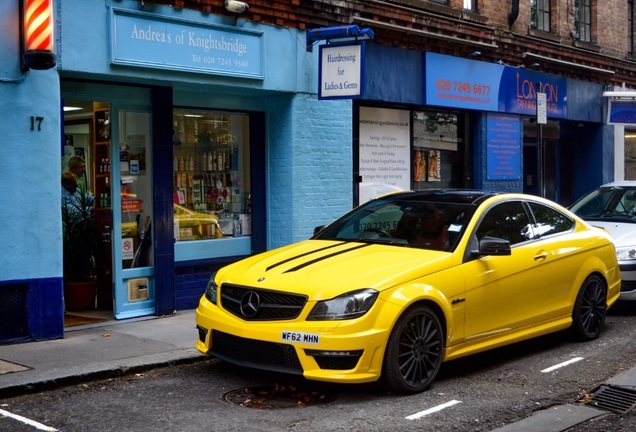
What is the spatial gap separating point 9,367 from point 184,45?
179 inches

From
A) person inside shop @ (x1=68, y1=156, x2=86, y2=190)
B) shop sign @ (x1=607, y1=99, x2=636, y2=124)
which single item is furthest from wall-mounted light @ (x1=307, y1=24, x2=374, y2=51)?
shop sign @ (x1=607, y1=99, x2=636, y2=124)

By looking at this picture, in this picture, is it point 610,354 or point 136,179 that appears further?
point 136,179

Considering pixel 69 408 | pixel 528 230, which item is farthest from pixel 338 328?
pixel 528 230

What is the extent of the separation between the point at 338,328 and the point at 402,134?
8.34m

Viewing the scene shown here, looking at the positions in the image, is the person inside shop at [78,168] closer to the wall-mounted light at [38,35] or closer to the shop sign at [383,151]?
the wall-mounted light at [38,35]

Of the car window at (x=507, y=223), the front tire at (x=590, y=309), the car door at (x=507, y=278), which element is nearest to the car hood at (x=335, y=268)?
the car door at (x=507, y=278)

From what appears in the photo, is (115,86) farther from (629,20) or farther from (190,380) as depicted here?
(629,20)

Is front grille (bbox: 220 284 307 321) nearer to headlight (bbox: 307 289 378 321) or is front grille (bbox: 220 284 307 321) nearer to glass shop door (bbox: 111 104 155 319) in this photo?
headlight (bbox: 307 289 378 321)

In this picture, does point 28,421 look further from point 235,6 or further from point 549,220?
point 235,6

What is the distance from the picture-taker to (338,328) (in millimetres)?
6430

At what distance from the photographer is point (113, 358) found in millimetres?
7992

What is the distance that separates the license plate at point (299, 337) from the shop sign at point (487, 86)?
844 centimetres

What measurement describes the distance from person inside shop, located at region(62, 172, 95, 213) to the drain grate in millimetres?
6900

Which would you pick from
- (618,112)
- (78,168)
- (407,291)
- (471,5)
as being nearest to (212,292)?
(407,291)
